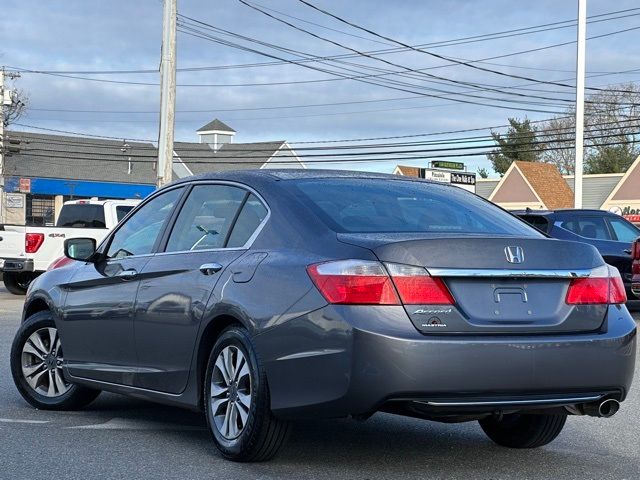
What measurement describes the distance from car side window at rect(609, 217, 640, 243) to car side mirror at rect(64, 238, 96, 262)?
1197cm

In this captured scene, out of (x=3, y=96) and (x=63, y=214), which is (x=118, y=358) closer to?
(x=63, y=214)

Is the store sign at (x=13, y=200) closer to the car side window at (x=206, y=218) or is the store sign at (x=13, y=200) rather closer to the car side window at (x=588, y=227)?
the car side window at (x=588, y=227)

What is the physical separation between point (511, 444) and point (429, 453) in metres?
0.54

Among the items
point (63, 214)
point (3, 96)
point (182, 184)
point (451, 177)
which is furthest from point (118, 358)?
point (3, 96)

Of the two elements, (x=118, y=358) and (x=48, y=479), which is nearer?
(x=48, y=479)

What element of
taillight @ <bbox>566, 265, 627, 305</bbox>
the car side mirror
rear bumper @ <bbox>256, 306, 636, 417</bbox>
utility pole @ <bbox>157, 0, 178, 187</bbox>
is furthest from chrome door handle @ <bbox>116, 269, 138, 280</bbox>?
utility pole @ <bbox>157, 0, 178, 187</bbox>

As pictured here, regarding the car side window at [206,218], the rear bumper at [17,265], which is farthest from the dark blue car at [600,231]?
the car side window at [206,218]

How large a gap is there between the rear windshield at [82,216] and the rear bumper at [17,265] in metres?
1.81

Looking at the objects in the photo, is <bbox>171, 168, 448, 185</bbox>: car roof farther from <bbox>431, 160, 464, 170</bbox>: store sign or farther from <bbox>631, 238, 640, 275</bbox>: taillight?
<bbox>431, 160, 464, 170</bbox>: store sign

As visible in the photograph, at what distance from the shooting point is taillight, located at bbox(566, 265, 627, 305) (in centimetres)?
545

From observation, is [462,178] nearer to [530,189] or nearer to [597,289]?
[597,289]

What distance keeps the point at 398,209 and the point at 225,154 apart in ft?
257

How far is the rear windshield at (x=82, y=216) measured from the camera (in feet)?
70.0

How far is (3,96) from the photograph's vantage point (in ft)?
189
